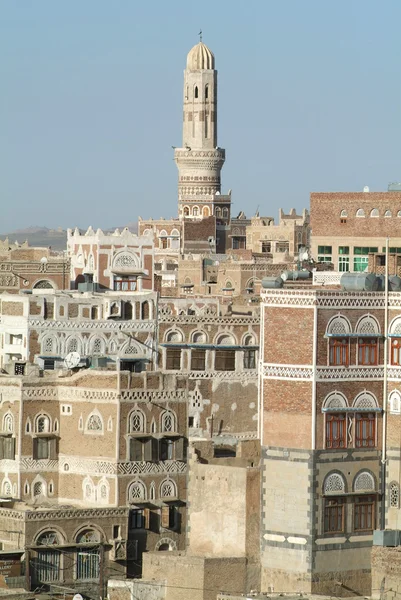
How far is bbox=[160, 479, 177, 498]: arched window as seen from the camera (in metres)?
64.6

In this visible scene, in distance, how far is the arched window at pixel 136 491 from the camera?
63.8 meters

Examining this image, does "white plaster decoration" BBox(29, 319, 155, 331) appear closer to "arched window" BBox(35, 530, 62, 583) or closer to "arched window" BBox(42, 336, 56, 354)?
"arched window" BBox(42, 336, 56, 354)

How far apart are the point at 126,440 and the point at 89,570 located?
13.6 ft

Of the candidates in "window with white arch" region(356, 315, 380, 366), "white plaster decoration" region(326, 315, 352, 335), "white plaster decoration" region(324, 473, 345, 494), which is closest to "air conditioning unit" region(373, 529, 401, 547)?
"white plaster decoration" region(324, 473, 345, 494)

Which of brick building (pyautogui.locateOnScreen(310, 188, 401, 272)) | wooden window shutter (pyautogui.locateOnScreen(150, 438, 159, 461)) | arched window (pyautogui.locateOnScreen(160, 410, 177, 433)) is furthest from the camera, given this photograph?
brick building (pyautogui.locateOnScreen(310, 188, 401, 272))

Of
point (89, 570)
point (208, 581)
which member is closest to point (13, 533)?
point (89, 570)

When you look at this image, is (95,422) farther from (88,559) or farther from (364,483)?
(364,483)

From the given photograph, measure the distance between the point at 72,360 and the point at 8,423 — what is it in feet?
13.0

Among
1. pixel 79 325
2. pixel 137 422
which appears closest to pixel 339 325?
pixel 137 422

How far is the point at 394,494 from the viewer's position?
5856 centimetres

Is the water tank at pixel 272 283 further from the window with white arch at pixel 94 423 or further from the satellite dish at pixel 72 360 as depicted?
the satellite dish at pixel 72 360

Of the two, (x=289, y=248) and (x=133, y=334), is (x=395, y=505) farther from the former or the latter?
(x=289, y=248)

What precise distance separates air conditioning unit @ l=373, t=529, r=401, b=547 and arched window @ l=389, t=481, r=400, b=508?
82.7 inches

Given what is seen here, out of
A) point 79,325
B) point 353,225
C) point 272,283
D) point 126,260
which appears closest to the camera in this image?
point 272,283
